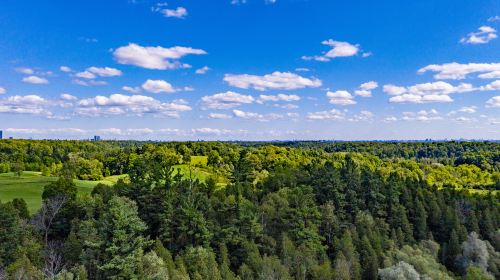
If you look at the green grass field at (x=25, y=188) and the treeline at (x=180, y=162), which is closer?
the green grass field at (x=25, y=188)

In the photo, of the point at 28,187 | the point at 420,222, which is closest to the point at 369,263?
the point at 420,222

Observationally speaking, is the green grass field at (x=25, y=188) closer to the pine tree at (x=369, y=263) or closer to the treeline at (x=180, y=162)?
the treeline at (x=180, y=162)

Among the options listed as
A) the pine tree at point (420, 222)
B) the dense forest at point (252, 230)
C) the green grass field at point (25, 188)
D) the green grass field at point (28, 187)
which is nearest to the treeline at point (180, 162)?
the green grass field at point (28, 187)

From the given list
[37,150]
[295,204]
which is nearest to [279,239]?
[295,204]

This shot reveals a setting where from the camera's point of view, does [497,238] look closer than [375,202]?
Yes

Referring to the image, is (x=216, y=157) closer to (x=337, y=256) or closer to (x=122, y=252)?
(x=337, y=256)

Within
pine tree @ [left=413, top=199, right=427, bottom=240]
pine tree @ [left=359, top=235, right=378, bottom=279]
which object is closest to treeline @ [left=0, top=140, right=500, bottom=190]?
pine tree @ [left=413, top=199, right=427, bottom=240]

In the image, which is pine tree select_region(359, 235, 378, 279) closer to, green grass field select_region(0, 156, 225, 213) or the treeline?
green grass field select_region(0, 156, 225, 213)

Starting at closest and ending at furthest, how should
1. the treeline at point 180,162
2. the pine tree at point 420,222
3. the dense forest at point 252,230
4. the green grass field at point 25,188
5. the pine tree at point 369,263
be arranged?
1. the dense forest at point 252,230
2. the pine tree at point 369,263
3. the pine tree at point 420,222
4. the green grass field at point 25,188
5. the treeline at point 180,162
